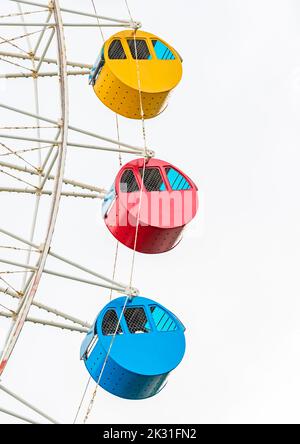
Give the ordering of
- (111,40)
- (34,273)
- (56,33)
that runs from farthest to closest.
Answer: (111,40)
(56,33)
(34,273)

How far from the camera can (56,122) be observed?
2839 cm

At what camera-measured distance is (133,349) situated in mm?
27891

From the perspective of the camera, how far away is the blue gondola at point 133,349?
1091 inches

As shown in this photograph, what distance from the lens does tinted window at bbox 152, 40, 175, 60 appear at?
31130 mm

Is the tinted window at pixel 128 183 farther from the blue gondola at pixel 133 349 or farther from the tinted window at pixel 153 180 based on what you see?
the blue gondola at pixel 133 349

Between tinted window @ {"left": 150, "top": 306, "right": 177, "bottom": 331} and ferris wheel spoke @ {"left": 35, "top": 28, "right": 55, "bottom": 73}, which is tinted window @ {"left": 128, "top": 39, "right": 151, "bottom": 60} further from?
tinted window @ {"left": 150, "top": 306, "right": 177, "bottom": 331}

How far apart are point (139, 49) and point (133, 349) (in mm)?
6198

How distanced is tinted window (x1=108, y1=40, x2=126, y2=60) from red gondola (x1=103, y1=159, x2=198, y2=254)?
209 cm

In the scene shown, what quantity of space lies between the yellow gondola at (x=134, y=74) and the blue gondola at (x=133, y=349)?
4.02 meters

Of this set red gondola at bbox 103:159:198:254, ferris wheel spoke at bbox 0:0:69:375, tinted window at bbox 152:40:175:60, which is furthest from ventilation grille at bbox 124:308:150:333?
tinted window at bbox 152:40:175:60

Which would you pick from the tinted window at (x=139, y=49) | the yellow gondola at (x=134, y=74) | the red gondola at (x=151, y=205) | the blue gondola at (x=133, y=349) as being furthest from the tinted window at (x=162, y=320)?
the tinted window at (x=139, y=49)

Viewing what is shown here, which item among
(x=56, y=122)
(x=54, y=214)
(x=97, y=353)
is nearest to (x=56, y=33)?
(x=56, y=122)

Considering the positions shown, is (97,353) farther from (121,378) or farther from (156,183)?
(156,183)

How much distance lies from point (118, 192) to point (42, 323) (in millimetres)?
2990
